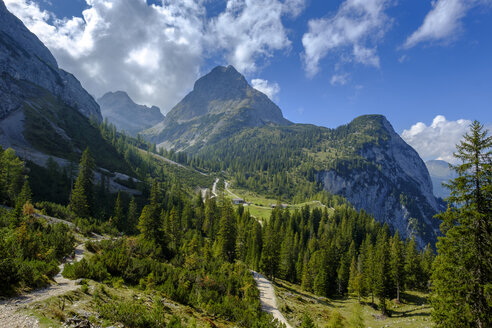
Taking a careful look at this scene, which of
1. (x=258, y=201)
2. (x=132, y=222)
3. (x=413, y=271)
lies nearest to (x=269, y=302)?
(x=132, y=222)

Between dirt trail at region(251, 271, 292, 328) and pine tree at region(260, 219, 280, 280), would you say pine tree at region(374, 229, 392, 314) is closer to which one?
dirt trail at region(251, 271, 292, 328)

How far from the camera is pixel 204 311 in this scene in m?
23.4

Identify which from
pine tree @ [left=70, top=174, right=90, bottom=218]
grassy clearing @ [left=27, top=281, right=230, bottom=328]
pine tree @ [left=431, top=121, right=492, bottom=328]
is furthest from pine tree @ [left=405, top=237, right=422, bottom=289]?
pine tree @ [left=70, top=174, right=90, bottom=218]

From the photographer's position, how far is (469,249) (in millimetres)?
16078

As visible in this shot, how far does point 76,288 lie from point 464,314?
25.9m

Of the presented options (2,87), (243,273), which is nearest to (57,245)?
(243,273)

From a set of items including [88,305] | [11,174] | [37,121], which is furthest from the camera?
[37,121]

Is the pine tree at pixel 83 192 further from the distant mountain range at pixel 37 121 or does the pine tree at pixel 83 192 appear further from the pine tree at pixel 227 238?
the distant mountain range at pixel 37 121

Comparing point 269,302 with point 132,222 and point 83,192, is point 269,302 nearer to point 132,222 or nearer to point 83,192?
point 132,222

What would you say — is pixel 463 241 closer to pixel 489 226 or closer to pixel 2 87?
pixel 489 226

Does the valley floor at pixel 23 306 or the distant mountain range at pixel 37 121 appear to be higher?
the distant mountain range at pixel 37 121

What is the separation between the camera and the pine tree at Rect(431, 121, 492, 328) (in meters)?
15.3

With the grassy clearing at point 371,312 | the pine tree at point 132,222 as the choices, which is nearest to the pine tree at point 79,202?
the pine tree at point 132,222

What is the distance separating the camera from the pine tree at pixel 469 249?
15.3 metres
